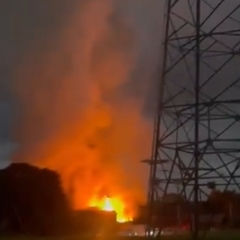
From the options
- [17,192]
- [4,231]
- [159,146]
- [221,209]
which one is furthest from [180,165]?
[17,192]

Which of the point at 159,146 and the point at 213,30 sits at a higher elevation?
the point at 213,30

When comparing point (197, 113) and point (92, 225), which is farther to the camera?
point (92, 225)

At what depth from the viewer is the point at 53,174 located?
155 feet

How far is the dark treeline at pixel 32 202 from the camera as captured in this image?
46812mm

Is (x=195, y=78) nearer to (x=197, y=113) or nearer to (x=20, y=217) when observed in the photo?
(x=197, y=113)

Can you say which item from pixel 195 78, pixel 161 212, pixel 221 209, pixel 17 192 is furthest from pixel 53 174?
pixel 195 78

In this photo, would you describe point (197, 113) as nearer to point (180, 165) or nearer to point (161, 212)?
point (180, 165)

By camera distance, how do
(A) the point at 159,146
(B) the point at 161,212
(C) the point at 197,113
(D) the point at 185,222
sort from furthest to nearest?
(D) the point at 185,222 → (B) the point at 161,212 → (A) the point at 159,146 → (C) the point at 197,113

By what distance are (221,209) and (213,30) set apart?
17.7 metres

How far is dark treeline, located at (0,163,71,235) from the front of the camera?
154 feet

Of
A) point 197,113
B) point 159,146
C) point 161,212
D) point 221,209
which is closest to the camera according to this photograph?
point 197,113

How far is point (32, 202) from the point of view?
48594mm

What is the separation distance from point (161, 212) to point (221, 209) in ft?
43.1

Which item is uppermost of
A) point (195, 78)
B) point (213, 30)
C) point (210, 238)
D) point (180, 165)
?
point (213, 30)
